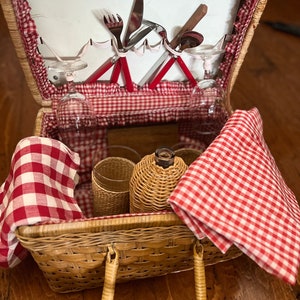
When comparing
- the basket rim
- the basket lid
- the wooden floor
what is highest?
the basket lid

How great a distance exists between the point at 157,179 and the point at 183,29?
0.31m

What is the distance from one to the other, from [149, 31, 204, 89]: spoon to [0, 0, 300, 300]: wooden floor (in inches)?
7.2

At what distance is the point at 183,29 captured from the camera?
2.31 feet

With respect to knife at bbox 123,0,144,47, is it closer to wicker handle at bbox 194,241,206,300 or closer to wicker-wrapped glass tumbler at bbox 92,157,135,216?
wicker-wrapped glass tumbler at bbox 92,157,135,216

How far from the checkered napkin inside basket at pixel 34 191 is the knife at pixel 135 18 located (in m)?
0.24

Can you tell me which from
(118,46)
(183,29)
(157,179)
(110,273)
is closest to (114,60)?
(118,46)

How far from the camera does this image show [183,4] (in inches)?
26.7

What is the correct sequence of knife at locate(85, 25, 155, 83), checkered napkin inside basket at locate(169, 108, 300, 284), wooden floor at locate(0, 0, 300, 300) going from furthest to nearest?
knife at locate(85, 25, 155, 83), wooden floor at locate(0, 0, 300, 300), checkered napkin inside basket at locate(169, 108, 300, 284)

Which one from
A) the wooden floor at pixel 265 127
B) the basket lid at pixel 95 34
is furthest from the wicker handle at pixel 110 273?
the basket lid at pixel 95 34

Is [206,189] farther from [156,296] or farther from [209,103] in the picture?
[209,103]

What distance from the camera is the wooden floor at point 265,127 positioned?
1.96 feet

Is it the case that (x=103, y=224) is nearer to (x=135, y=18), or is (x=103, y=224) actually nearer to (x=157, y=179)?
(x=157, y=179)

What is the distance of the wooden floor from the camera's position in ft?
1.96

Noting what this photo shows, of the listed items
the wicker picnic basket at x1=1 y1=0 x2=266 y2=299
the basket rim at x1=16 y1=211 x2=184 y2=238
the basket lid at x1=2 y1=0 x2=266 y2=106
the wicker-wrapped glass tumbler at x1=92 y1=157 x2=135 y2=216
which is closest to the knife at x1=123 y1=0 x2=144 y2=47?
the basket lid at x1=2 y1=0 x2=266 y2=106
